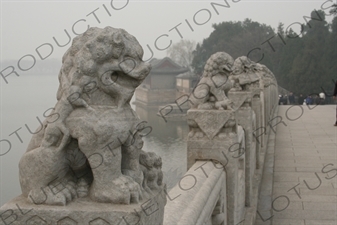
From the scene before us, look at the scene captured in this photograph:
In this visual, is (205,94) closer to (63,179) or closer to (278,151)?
(63,179)

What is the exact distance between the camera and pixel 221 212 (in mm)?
3338

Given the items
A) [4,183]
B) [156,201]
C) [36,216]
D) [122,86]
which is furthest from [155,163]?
[4,183]

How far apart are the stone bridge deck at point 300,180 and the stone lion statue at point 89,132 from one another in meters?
3.64

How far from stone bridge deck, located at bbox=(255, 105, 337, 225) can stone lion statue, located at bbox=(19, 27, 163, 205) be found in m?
3.64

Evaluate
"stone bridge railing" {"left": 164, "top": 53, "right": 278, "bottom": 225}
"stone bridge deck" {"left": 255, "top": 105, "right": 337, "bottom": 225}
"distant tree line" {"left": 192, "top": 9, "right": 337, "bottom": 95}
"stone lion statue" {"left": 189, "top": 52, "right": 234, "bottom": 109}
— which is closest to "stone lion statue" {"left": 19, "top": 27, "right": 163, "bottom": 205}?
"stone bridge railing" {"left": 164, "top": 53, "right": 278, "bottom": 225}

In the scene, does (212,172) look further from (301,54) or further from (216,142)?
(301,54)

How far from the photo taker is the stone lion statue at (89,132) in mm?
1703

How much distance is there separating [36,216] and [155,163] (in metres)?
0.57

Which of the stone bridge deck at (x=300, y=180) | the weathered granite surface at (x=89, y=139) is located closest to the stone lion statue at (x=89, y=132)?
the weathered granite surface at (x=89, y=139)

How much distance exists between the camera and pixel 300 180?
671cm

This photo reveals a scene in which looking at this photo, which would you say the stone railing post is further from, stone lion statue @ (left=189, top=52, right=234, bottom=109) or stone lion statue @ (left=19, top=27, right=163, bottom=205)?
stone lion statue @ (left=19, top=27, right=163, bottom=205)

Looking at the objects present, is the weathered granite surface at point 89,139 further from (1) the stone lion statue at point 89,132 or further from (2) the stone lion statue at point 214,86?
(2) the stone lion statue at point 214,86

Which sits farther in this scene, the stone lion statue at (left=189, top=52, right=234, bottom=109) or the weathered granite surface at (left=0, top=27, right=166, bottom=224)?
the stone lion statue at (left=189, top=52, right=234, bottom=109)

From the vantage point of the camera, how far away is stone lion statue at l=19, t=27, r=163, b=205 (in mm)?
1703
